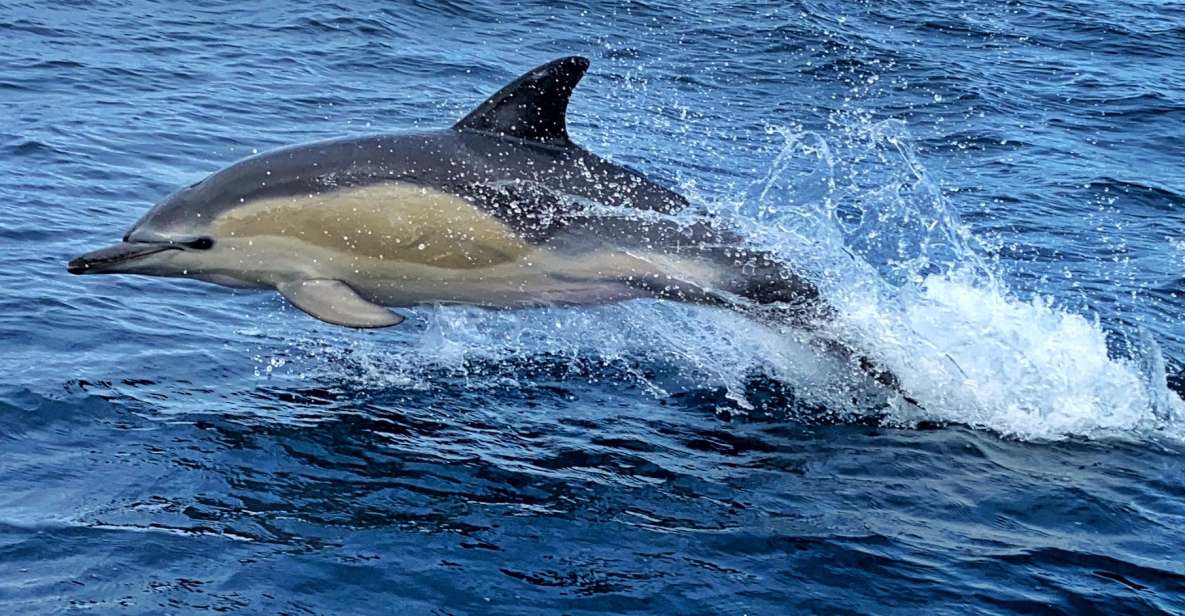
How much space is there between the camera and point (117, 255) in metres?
8.56

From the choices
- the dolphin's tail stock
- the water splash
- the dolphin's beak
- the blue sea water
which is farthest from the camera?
the water splash

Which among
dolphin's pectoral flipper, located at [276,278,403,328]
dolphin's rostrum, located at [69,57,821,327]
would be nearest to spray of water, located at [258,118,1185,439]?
dolphin's rostrum, located at [69,57,821,327]

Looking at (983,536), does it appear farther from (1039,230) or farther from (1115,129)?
(1115,129)

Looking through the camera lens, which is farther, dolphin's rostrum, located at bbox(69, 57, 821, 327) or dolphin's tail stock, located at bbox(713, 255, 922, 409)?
dolphin's tail stock, located at bbox(713, 255, 922, 409)

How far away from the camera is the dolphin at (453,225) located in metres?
8.52

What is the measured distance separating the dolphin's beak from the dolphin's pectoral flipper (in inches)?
30.1

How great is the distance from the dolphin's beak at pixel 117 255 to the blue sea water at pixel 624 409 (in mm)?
705

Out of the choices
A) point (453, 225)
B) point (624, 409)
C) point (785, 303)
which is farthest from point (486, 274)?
point (785, 303)

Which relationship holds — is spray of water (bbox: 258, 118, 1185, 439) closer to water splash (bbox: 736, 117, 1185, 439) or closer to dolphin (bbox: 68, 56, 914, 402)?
water splash (bbox: 736, 117, 1185, 439)

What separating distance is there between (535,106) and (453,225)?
2.73ft

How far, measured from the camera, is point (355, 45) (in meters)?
20.0

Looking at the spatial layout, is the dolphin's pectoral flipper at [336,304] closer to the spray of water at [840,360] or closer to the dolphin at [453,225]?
the dolphin at [453,225]

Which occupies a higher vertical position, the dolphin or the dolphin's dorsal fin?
the dolphin's dorsal fin

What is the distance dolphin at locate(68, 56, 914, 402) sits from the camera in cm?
852
